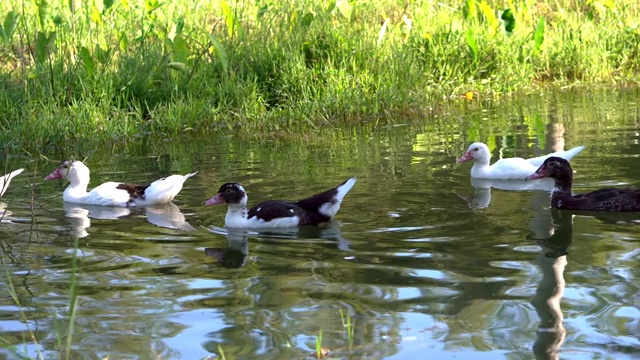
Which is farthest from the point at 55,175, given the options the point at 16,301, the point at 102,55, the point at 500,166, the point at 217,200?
the point at 16,301

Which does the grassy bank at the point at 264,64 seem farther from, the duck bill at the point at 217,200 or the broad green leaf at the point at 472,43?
the duck bill at the point at 217,200

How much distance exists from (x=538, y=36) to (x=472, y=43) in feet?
4.60

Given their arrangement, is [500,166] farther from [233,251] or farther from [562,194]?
[233,251]

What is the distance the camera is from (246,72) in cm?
1404

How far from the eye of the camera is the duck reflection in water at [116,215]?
846 cm

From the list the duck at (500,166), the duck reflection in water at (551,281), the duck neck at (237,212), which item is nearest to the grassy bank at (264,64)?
the duck at (500,166)

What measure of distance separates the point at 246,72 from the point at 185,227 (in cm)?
600

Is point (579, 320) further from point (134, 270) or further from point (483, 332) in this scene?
point (134, 270)

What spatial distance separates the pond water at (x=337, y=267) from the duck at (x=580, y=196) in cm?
15

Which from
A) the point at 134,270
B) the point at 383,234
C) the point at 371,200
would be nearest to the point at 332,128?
the point at 371,200

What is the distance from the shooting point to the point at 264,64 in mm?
13969

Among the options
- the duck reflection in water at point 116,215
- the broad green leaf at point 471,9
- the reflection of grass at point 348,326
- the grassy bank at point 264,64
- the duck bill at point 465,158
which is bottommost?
the reflection of grass at point 348,326

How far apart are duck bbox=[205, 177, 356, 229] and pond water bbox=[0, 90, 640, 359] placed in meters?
0.17

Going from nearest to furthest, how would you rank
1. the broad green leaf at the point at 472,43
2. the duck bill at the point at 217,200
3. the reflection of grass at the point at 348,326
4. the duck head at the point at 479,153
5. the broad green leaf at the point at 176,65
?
1. the reflection of grass at the point at 348,326
2. the duck bill at the point at 217,200
3. the duck head at the point at 479,153
4. the broad green leaf at the point at 176,65
5. the broad green leaf at the point at 472,43
